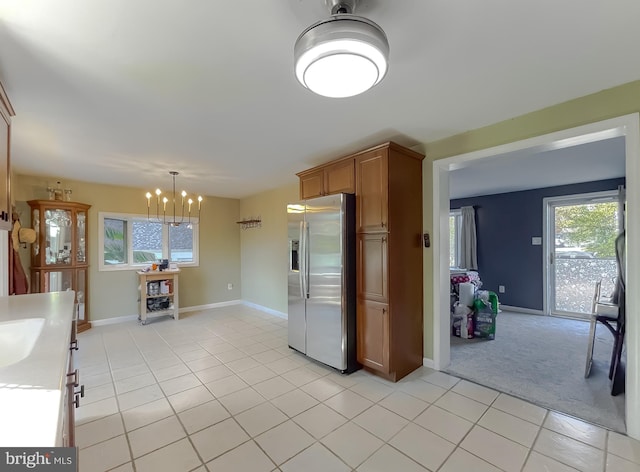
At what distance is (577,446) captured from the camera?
182cm

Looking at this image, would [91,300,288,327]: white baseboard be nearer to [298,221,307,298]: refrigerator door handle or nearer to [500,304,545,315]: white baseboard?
[298,221,307,298]: refrigerator door handle

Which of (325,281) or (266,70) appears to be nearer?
(266,70)

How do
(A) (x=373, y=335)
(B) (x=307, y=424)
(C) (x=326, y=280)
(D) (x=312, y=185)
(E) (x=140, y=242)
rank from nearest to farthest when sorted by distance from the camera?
(B) (x=307, y=424) < (A) (x=373, y=335) < (C) (x=326, y=280) < (D) (x=312, y=185) < (E) (x=140, y=242)

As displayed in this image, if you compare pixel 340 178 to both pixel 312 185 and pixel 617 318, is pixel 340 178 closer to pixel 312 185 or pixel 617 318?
pixel 312 185

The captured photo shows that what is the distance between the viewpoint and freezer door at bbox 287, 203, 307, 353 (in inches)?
126

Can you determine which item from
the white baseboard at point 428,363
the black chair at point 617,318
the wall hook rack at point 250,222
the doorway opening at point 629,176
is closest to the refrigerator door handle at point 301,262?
the white baseboard at point 428,363

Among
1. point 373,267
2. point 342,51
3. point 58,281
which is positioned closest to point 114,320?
point 58,281

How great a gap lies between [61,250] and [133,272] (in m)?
1.04

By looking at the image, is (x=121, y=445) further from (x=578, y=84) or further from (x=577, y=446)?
(x=578, y=84)

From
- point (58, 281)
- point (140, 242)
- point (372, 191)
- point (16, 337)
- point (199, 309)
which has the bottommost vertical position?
point (199, 309)

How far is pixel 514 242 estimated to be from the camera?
5.58 meters

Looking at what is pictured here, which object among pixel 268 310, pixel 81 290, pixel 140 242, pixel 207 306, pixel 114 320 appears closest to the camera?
pixel 81 290

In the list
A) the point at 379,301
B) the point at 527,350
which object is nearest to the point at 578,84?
the point at 379,301

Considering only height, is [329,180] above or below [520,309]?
above
